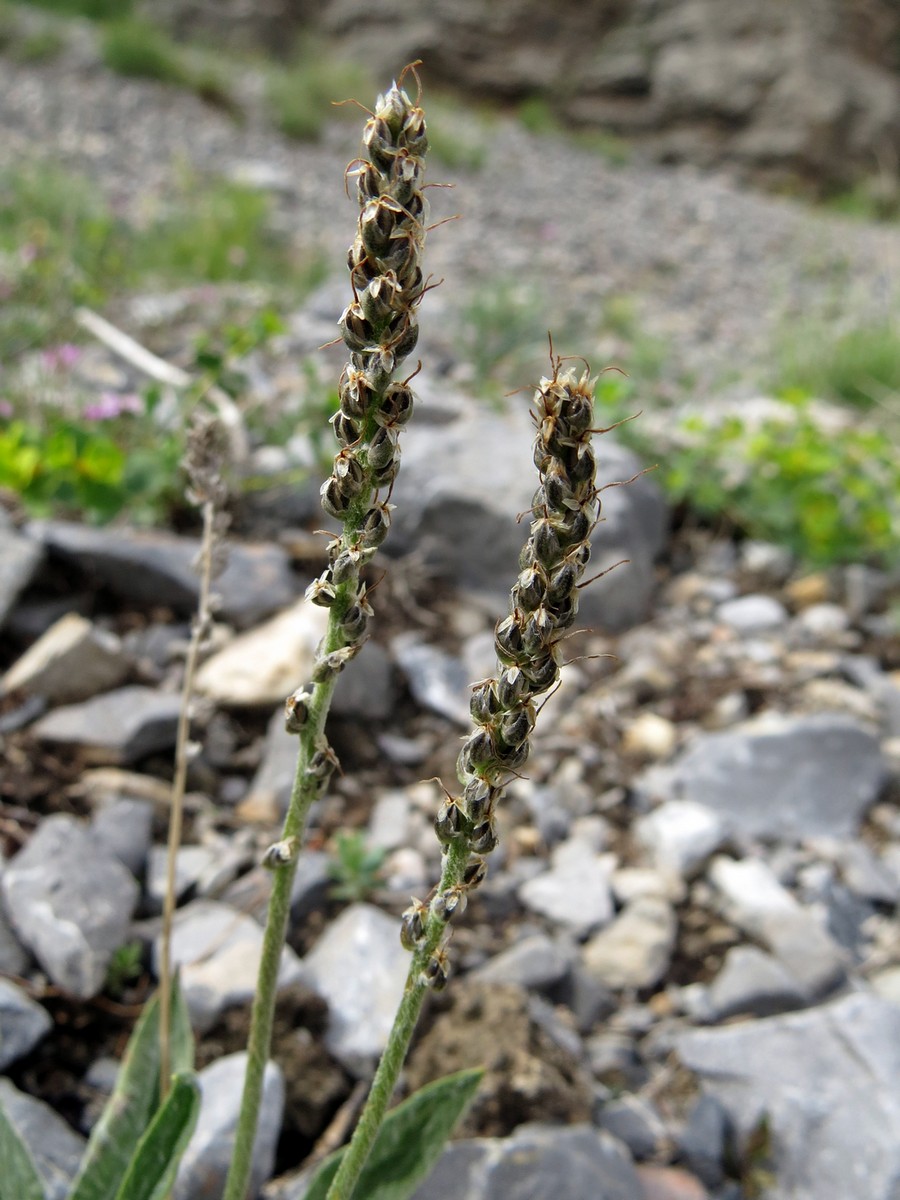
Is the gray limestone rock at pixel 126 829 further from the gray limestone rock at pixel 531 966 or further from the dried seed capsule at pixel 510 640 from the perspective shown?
the dried seed capsule at pixel 510 640

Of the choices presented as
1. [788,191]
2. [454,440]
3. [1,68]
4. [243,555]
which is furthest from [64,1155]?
[788,191]

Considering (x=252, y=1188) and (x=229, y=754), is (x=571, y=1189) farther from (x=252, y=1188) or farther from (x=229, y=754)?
(x=229, y=754)

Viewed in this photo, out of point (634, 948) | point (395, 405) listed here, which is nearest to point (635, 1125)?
point (634, 948)

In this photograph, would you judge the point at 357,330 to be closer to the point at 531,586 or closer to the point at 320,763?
the point at 531,586

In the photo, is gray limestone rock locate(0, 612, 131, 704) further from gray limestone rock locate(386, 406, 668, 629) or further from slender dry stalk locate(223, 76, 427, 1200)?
slender dry stalk locate(223, 76, 427, 1200)

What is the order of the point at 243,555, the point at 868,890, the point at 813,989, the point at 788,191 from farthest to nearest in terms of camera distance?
the point at 788,191
the point at 243,555
the point at 868,890
the point at 813,989

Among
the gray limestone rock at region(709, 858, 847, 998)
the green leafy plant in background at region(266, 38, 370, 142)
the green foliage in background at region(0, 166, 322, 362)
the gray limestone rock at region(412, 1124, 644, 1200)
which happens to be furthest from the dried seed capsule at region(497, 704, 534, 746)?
the green leafy plant in background at region(266, 38, 370, 142)
